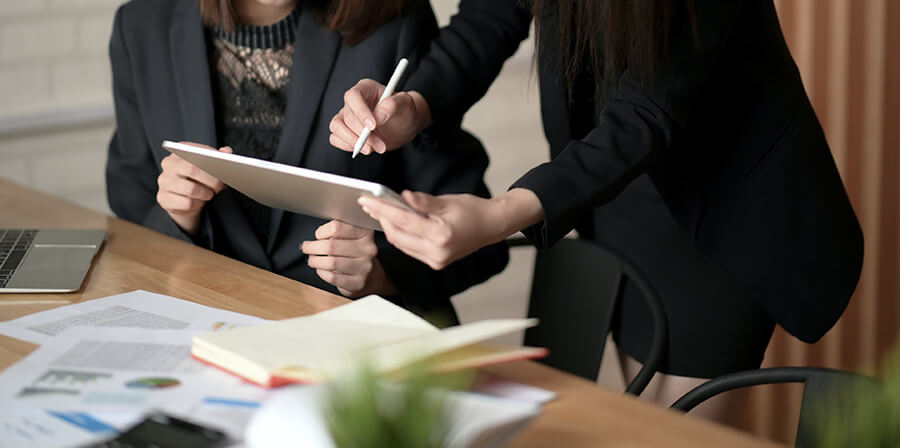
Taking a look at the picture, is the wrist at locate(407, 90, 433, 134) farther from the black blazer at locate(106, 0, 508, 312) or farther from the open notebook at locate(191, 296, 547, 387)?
the open notebook at locate(191, 296, 547, 387)

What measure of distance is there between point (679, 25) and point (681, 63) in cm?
5

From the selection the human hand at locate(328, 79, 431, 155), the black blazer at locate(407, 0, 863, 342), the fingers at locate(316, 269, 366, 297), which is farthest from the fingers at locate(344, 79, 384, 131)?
the fingers at locate(316, 269, 366, 297)

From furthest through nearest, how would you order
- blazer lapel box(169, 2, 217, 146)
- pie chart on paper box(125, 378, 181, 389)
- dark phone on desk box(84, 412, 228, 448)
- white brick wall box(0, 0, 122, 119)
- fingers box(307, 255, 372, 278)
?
white brick wall box(0, 0, 122, 119)
blazer lapel box(169, 2, 217, 146)
fingers box(307, 255, 372, 278)
pie chart on paper box(125, 378, 181, 389)
dark phone on desk box(84, 412, 228, 448)

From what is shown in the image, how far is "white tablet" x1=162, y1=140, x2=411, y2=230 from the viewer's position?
845mm

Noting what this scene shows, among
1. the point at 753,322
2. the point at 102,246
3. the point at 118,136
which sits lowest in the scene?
the point at 753,322

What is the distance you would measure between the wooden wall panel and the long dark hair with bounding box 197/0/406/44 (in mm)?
1171

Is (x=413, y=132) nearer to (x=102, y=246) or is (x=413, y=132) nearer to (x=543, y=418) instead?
(x=102, y=246)

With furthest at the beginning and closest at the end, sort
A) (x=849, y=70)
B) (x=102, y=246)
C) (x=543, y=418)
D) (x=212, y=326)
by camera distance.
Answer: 1. (x=849, y=70)
2. (x=102, y=246)
3. (x=212, y=326)
4. (x=543, y=418)

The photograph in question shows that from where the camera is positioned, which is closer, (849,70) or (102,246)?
(102,246)

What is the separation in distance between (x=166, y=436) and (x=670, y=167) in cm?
83

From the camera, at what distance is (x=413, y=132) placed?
134 centimetres

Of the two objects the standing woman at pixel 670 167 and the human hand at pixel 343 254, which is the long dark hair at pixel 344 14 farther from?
the human hand at pixel 343 254

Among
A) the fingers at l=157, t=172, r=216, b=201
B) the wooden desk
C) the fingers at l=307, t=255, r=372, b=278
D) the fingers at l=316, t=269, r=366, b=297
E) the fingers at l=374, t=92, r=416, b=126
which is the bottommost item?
the fingers at l=316, t=269, r=366, b=297

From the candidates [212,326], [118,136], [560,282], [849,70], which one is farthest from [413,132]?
[849,70]
